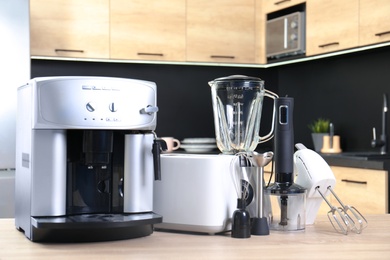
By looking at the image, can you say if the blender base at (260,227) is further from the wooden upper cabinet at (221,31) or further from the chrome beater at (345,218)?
the wooden upper cabinet at (221,31)

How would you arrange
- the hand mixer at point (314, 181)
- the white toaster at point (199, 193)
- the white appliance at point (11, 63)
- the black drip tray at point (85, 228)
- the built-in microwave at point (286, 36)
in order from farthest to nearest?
the built-in microwave at point (286, 36)
the white appliance at point (11, 63)
the hand mixer at point (314, 181)
the white toaster at point (199, 193)
the black drip tray at point (85, 228)

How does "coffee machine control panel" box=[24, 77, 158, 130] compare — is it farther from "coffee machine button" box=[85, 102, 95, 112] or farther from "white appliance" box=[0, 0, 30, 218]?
"white appliance" box=[0, 0, 30, 218]

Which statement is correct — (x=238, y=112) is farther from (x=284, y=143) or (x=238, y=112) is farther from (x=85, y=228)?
(x=85, y=228)

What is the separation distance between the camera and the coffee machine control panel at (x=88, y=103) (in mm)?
1516

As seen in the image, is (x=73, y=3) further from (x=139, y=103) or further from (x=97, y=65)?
(x=139, y=103)

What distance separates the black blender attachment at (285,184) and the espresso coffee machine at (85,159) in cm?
29

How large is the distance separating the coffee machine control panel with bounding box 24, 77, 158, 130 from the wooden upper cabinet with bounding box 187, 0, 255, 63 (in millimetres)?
3058

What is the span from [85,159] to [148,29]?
3019 millimetres

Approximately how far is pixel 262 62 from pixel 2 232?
3.31 meters

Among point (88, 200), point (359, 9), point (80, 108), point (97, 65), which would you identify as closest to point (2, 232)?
point (88, 200)

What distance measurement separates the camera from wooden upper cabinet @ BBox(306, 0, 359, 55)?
385cm

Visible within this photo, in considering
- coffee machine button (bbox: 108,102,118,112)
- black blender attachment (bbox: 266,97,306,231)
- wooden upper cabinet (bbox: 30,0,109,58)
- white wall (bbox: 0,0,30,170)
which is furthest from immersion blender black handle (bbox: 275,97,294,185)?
wooden upper cabinet (bbox: 30,0,109,58)

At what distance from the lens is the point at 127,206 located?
163cm

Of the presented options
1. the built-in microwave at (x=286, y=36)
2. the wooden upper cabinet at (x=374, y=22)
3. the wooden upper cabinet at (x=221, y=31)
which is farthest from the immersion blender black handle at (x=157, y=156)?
the wooden upper cabinet at (x=221, y=31)
